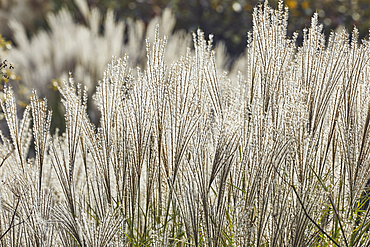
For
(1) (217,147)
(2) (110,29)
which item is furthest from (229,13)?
(1) (217,147)

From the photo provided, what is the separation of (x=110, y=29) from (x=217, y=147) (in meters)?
4.78

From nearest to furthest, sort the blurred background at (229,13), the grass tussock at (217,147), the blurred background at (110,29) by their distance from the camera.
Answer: the grass tussock at (217,147) → the blurred background at (110,29) → the blurred background at (229,13)

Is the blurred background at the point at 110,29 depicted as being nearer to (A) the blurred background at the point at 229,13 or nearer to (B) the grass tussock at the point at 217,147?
(A) the blurred background at the point at 229,13

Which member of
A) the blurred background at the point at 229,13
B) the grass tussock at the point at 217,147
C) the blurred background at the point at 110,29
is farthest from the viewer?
the blurred background at the point at 229,13

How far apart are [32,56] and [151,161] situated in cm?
460

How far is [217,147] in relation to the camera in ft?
4.51

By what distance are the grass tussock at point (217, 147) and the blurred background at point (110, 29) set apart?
9.66ft

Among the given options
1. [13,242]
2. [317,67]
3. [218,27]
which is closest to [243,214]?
[317,67]

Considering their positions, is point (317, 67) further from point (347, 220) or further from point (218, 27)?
point (218, 27)

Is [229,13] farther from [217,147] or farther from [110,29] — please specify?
[217,147]

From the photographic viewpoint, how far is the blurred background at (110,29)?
5113 mm

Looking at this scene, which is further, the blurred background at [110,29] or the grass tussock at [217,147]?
the blurred background at [110,29]

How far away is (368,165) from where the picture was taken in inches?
57.0

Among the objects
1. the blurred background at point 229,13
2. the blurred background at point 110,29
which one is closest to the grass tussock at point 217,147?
the blurred background at point 110,29
